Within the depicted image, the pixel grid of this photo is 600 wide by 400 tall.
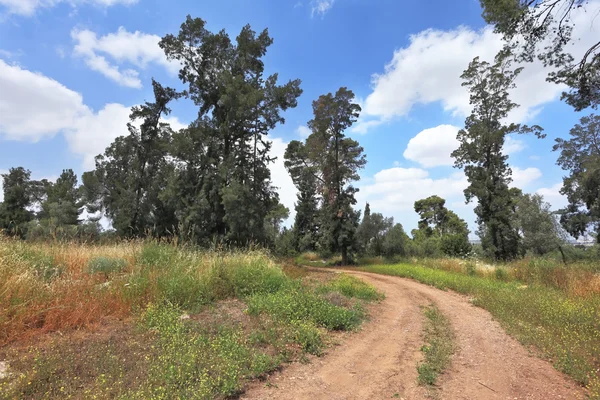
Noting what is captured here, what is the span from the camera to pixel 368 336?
5855mm

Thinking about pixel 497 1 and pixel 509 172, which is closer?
pixel 497 1

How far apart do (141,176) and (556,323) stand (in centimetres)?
3315

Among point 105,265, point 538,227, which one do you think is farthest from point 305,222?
point 105,265

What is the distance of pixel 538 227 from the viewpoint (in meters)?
29.9

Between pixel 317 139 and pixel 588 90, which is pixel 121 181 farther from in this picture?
pixel 588 90

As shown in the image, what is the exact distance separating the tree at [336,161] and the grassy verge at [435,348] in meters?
19.1

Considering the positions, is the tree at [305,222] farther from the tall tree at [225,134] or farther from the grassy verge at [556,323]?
the grassy verge at [556,323]

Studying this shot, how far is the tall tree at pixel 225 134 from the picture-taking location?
22344 millimetres

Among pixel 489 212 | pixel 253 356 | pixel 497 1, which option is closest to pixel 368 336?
pixel 253 356

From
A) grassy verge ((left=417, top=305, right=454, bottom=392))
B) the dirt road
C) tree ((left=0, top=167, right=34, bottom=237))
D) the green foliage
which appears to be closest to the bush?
the green foliage

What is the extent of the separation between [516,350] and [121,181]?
3734 cm

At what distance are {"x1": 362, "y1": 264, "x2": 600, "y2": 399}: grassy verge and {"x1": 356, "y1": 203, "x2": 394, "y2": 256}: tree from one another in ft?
58.2

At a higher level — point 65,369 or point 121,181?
point 121,181

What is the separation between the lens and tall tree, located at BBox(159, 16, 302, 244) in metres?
22.3
